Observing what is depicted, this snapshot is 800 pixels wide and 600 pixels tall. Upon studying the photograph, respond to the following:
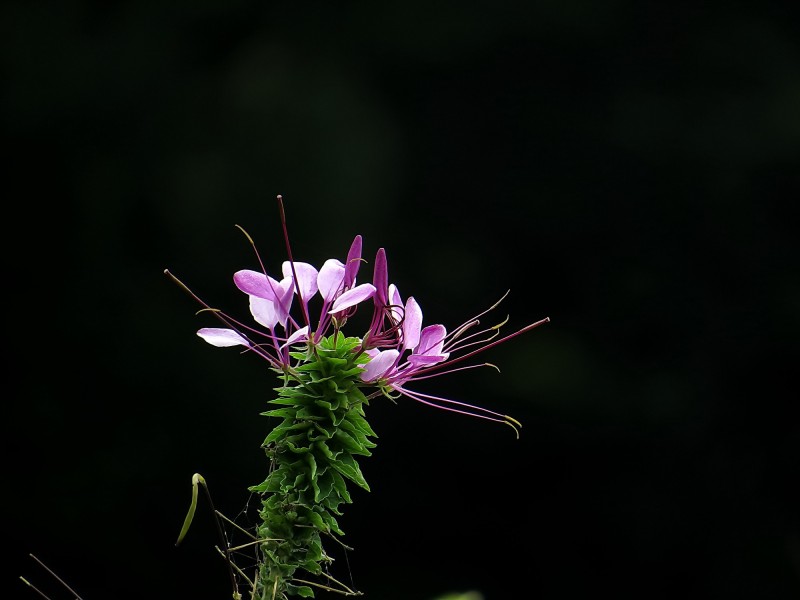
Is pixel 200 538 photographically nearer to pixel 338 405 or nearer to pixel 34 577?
pixel 34 577

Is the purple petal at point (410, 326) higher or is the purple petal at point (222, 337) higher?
the purple petal at point (410, 326)

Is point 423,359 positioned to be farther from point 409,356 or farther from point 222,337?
point 222,337

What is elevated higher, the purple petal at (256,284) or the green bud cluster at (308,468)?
the purple petal at (256,284)

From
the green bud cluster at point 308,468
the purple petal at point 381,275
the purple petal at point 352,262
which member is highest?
the purple petal at point 352,262

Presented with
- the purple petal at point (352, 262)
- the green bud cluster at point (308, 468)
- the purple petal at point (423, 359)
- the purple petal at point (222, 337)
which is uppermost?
the purple petal at point (352, 262)

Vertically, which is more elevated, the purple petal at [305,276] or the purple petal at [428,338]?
the purple petal at [305,276]

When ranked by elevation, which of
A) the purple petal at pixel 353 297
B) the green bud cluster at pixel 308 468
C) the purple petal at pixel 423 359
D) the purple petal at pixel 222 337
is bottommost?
the green bud cluster at pixel 308 468
